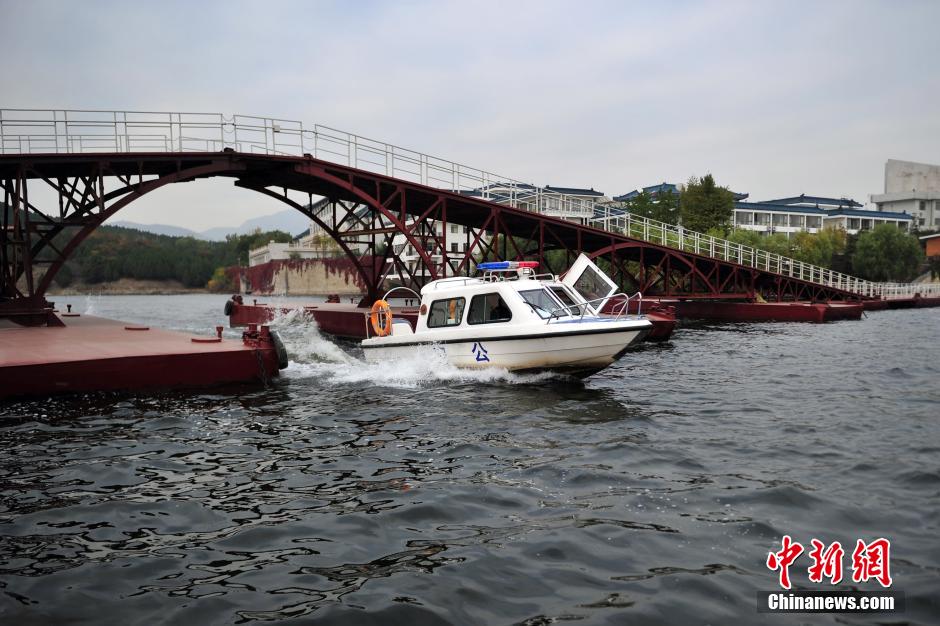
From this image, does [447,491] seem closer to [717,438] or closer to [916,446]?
[717,438]

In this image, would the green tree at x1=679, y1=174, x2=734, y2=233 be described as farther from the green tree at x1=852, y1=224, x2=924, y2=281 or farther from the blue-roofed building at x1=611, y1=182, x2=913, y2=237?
the blue-roofed building at x1=611, y1=182, x2=913, y2=237

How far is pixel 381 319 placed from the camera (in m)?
18.8

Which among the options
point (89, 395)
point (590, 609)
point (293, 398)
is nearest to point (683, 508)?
point (590, 609)

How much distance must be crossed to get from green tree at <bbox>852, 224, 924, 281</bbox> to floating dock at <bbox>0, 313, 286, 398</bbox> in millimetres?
82659

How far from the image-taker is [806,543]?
22.1 feet

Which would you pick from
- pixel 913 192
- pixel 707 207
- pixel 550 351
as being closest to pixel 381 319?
pixel 550 351

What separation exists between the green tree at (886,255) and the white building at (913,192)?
4882 centimetres

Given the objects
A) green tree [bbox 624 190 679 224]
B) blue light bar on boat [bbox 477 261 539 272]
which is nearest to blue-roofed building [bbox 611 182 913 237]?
green tree [bbox 624 190 679 224]

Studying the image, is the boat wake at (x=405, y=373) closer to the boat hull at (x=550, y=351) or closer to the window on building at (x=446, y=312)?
the boat hull at (x=550, y=351)

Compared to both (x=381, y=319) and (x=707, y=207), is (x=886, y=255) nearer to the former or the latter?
(x=707, y=207)

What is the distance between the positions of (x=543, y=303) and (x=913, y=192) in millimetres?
137911

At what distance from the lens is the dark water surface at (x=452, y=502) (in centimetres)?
570

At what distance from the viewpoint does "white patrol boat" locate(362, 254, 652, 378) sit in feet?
50.4

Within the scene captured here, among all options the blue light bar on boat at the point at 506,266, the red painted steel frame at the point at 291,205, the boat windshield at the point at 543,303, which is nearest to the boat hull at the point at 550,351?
the boat windshield at the point at 543,303
